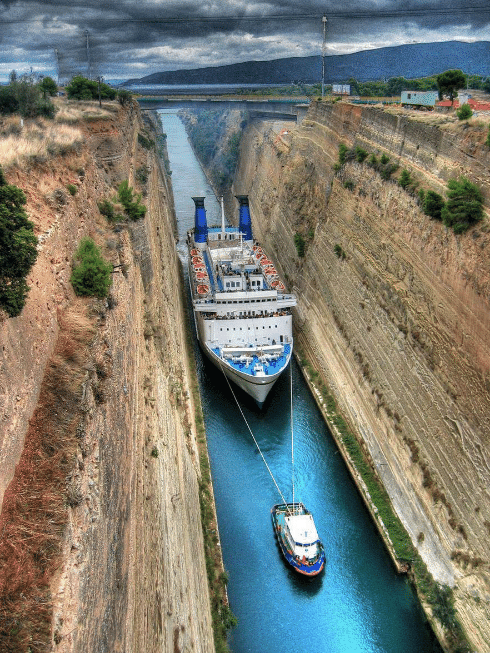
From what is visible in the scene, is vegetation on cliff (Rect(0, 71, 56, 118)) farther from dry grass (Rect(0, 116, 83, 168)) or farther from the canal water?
the canal water

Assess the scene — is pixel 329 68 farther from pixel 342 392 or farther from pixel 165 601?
pixel 165 601

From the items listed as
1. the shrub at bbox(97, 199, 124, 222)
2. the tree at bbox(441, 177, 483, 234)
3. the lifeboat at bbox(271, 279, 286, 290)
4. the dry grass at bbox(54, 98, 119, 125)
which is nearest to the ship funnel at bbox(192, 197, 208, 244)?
the dry grass at bbox(54, 98, 119, 125)

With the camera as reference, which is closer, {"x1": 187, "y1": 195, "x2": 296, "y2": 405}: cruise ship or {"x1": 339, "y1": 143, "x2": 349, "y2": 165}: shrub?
{"x1": 187, "y1": 195, "x2": 296, "y2": 405}: cruise ship

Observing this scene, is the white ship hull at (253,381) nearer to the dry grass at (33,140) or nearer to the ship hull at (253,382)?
the ship hull at (253,382)

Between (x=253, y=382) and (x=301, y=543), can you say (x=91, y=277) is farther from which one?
(x=253, y=382)

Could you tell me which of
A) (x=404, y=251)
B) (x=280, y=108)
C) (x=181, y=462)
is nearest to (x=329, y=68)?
(x=280, y=108)

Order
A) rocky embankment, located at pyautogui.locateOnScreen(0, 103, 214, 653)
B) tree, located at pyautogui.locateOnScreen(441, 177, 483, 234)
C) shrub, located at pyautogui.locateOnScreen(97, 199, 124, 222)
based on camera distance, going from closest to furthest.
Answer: rocky embankment, located at pyautogui.locateOnScreen(0, 103, 214, 653) → tree, located at pyautogui.locateOnScreen(441, 177, 483, 234) → shrub, located at pyautogui.locateOnScreen(97, 199, 124, 222)
